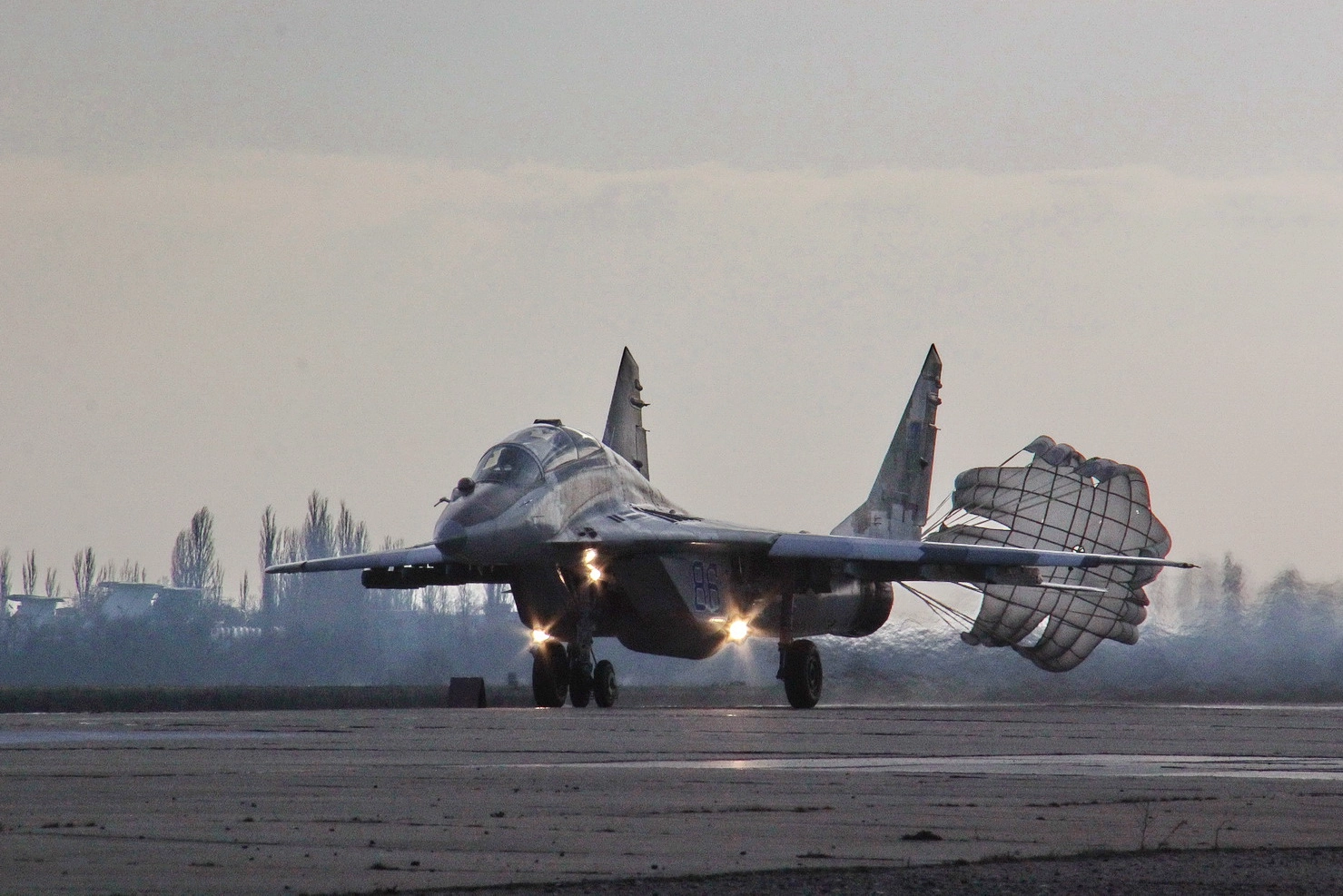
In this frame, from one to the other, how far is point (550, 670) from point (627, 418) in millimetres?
6984

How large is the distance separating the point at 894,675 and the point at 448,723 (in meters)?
19.5

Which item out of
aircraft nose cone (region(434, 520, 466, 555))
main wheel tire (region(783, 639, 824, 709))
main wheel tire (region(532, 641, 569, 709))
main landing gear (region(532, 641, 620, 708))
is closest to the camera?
aircraft nose cone (region(434, 520, 466, 555))

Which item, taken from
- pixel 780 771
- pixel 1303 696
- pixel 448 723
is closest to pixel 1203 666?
pixel 1303 696

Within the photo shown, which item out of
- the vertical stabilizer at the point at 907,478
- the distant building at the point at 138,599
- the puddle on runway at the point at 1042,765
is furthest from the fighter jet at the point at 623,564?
the distant building at the point at 138,599

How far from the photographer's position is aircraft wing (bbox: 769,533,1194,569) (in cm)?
2798

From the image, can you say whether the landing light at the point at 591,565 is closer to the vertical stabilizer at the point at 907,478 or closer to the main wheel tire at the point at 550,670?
the main wheel tire at the point at 550,670

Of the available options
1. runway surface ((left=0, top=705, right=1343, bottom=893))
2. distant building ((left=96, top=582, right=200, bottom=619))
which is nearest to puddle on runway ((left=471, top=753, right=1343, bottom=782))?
runway surface ((left=0, top=705, right=1343, bottom=893))

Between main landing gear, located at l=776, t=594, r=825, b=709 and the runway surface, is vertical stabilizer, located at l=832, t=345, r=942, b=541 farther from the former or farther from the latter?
the runway surface

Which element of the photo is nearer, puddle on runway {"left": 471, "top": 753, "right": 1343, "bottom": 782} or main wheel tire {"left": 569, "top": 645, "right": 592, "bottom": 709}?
puddle on runway {"left": 471, "top": 753, "right": 1343, "bottom": 782}

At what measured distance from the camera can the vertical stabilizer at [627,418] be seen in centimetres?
3231

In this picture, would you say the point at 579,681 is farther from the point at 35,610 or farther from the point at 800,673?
the point at 35,610

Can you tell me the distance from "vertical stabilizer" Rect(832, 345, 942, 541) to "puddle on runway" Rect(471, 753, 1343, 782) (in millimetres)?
23155

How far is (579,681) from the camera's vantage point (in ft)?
86.4

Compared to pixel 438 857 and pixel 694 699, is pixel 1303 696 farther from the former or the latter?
pixel 438 857
